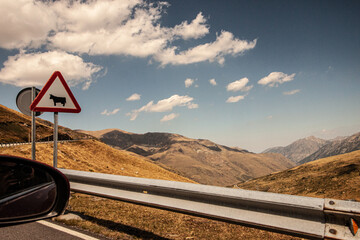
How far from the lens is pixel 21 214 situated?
86.7 inches

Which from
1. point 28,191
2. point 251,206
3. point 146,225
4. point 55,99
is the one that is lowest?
point 146,225

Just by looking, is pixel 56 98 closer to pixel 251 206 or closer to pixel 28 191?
pixel 28 191

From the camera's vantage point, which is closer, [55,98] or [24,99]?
[55,98]

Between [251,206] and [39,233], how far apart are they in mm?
3737

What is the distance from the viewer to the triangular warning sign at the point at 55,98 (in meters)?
5.60

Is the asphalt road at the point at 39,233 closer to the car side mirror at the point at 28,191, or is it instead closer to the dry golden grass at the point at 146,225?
the dry golden grass at the point at 146,225

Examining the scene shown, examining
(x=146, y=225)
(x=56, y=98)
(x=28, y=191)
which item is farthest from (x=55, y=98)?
(x=28, y=191)

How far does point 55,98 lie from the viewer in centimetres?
577

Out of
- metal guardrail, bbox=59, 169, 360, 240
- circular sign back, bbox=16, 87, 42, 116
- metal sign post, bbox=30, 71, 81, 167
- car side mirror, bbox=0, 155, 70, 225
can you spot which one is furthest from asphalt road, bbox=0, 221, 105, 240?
circular sign back, bbox=16, 87, 42, 116

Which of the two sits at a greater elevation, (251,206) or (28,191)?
(28,191)

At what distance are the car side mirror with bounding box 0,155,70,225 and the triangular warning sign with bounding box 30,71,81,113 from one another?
354 cm

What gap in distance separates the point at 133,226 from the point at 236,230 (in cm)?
207

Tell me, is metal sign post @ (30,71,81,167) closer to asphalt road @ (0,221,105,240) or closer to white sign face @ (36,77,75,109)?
white sign face @ (36,77,75,109)

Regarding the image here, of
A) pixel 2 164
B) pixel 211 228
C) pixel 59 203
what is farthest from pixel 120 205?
pixel 2 164
